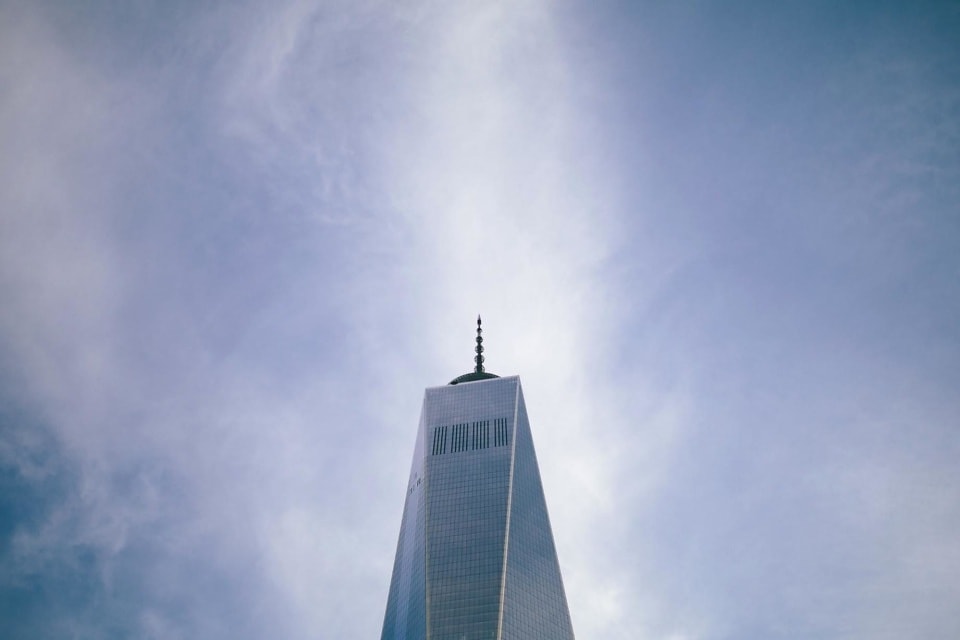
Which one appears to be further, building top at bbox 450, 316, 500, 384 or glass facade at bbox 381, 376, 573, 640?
building top at bbox 450, 316, 500, 384

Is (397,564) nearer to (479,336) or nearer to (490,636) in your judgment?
(490,636)

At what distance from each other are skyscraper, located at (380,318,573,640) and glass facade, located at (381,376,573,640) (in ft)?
0.60

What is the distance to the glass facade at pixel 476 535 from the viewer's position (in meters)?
116

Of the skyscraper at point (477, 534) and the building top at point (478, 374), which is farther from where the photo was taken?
the building top at point (478, 374)

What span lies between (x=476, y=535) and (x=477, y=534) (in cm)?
26

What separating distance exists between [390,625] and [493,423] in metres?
44.4

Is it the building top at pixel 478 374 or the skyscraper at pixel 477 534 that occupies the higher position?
the building top at pixel 478 374

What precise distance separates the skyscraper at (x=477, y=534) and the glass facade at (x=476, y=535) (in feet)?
0.60

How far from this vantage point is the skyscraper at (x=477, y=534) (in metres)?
116

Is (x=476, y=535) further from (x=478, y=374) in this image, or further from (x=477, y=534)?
(x=478, y=374)

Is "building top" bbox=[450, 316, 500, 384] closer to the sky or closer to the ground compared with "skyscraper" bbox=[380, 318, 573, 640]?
closer to the sky

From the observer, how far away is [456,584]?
389 feet

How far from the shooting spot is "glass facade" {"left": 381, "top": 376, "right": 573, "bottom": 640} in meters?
116

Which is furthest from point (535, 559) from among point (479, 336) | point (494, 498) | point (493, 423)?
point (479, 336)
